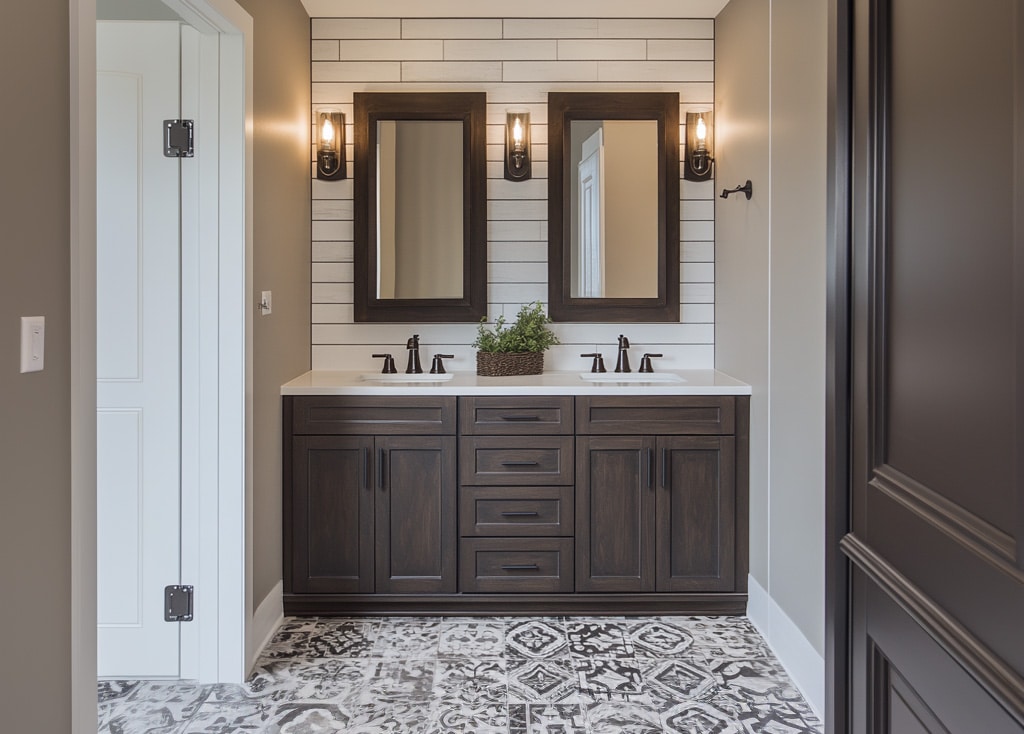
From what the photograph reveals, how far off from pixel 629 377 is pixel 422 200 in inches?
48.8

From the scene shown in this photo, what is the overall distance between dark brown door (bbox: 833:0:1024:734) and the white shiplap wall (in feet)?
7.39

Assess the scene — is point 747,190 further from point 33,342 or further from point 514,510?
point 33,342

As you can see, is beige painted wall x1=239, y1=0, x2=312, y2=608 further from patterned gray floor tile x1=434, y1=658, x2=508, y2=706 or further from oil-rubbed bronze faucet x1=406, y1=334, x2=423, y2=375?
patterned gray floor tile x1=434, y1=658, x2=508, y2=706

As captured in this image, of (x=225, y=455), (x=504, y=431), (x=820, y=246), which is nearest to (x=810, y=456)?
(x=820, y=246)

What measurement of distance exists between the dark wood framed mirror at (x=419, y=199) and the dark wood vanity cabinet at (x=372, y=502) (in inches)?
27.7

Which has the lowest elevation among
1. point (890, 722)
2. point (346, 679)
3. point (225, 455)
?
point (346, 679)

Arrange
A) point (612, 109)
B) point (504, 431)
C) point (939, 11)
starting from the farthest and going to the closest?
point (612, 109) → point (504, 431) → point (939, 11)

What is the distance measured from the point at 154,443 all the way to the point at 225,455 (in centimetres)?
23

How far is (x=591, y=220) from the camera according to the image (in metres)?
3.59

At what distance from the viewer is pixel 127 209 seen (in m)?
2.51

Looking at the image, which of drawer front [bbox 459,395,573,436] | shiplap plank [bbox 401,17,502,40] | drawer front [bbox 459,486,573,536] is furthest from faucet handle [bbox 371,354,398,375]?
shiplap plank [bbox 401,17,502,40]

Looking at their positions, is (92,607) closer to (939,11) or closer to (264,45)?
(939,11)

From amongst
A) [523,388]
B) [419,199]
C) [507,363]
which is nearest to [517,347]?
[507,363]

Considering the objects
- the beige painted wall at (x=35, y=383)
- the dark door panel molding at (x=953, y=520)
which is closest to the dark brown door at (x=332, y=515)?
the beige painted wall at (x=35, y=383)
